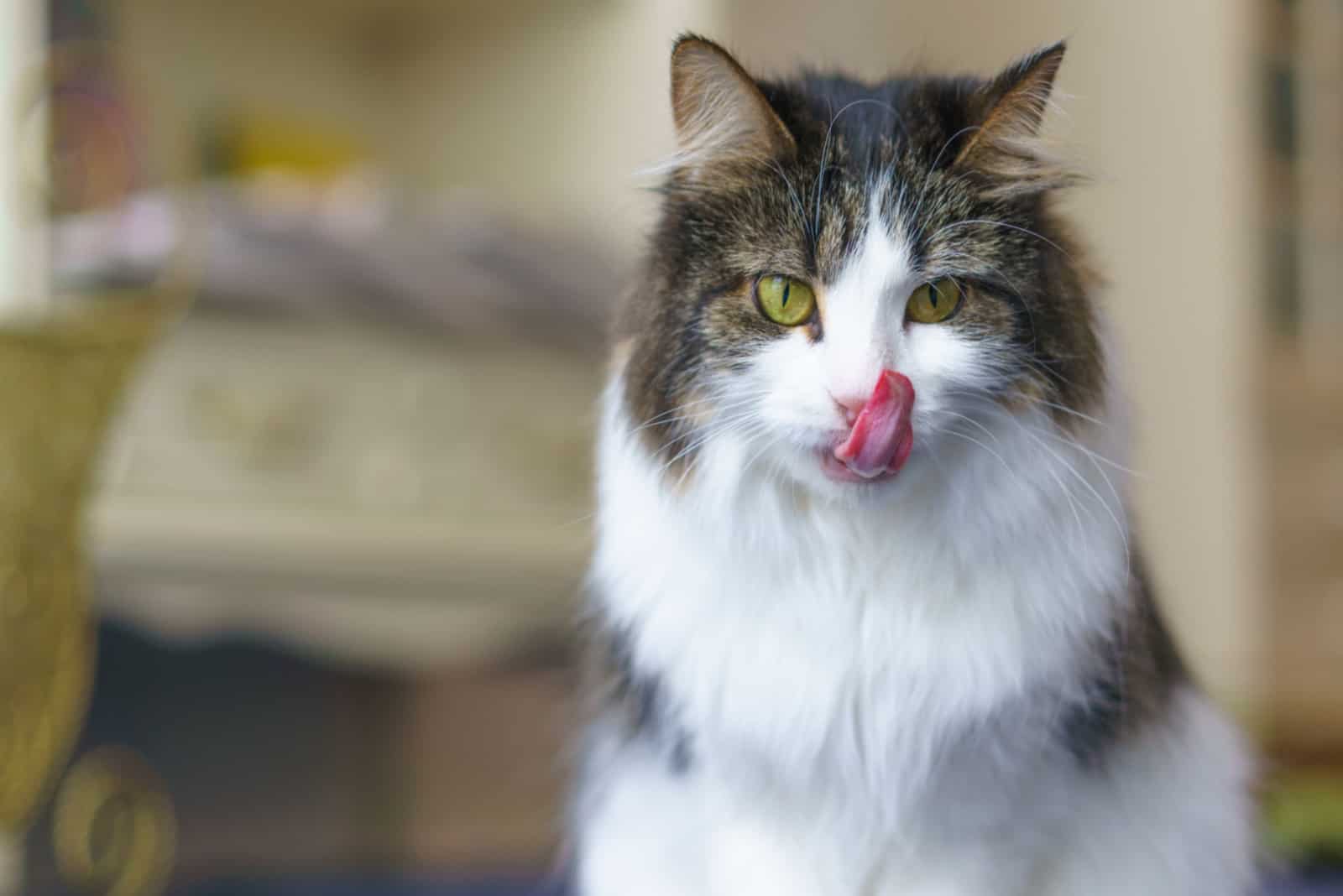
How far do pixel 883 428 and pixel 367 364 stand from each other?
1.34 meters

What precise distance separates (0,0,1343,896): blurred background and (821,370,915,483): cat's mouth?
9.9 inches

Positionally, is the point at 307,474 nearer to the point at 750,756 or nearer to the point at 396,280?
the point at 396,280

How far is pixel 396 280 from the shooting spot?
70.9 inches

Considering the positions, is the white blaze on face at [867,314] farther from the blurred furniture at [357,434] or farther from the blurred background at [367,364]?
the blurred furniture at [357,434]

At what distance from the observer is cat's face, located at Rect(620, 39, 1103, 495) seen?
72 centimetres

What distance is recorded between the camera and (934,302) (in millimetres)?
760

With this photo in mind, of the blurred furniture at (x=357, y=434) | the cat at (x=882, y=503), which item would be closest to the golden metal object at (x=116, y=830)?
the blurred furniture at (x=357, y=434)

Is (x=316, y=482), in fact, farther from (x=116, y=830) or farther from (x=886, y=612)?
(x=886, y=612)

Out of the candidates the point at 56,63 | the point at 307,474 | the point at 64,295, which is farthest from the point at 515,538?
the point at 56,63

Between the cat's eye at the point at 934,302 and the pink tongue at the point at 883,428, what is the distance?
0.06 m

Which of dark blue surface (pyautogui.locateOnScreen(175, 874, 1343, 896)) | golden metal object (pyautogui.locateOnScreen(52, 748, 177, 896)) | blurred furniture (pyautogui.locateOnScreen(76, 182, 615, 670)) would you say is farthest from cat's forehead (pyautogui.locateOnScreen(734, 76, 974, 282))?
dark blue surface (pyautogui.locateOnScreen(175, 874, 1343, 896))

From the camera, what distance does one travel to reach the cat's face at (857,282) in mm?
725

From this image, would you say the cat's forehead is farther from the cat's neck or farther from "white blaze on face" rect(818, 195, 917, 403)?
the cat's neck

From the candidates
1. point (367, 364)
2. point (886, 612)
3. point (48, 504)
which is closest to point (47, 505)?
point (48, 504)
